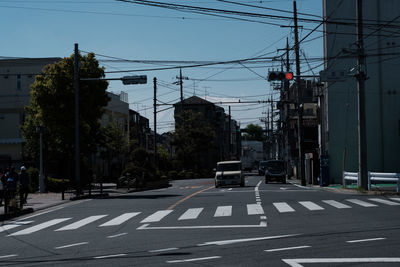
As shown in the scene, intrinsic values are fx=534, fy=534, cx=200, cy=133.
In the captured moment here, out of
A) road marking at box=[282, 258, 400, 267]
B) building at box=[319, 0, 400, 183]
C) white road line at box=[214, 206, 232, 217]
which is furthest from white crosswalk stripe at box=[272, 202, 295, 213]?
building at box=[319, 0, 400, 183]

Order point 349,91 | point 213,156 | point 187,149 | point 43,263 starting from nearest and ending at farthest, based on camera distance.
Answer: point 43,263 < point 349,91 < point 187,149 < point 213,156

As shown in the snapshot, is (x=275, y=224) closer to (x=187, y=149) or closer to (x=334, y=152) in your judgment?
(x=334, y=152)

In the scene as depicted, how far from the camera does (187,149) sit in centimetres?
7812

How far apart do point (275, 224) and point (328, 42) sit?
34.9m

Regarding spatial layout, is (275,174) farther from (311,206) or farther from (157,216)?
(157,216)

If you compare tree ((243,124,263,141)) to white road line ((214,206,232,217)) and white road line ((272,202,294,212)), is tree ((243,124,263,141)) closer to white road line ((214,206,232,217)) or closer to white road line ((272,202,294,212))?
white road line ((272,202,294,212))

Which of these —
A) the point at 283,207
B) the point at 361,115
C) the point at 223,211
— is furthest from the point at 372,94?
the point at 223,211

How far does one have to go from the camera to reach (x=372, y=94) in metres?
45.3

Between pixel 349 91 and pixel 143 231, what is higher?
pixel 349 91

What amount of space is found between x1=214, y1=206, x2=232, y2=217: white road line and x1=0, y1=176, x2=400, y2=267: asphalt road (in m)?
0.03

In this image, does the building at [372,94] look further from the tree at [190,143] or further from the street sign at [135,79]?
the tree at [190,143]

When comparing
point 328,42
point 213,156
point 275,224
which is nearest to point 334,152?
point 328,42

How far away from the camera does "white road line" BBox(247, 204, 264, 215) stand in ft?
57.6

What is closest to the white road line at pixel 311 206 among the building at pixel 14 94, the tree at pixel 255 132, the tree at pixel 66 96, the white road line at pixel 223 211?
the white road line at pixel 223 211
